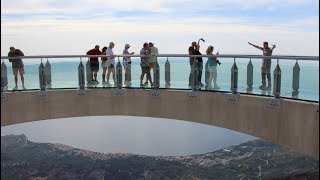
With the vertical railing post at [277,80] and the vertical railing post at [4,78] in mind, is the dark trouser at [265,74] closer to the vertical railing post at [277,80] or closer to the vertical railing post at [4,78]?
the vertical railing post at [277,80]

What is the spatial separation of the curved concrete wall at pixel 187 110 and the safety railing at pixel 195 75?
24 centimetres

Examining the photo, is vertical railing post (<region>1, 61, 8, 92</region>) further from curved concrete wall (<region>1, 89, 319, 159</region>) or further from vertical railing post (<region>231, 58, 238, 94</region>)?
vertical railing post (<region>231, 58, 238, 94</region>)

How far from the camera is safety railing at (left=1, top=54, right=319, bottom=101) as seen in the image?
38.2 feet

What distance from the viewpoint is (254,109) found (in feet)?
43.2

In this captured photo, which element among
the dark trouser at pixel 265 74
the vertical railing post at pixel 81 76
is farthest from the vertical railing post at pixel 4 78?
the dark trouser at pixel 265 74

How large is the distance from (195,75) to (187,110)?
126 centimetres

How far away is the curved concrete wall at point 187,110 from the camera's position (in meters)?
11.9

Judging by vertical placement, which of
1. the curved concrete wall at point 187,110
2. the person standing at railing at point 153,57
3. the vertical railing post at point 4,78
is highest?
the person standing at railing at point 153,57

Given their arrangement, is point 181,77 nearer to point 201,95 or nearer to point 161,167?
point 201,95

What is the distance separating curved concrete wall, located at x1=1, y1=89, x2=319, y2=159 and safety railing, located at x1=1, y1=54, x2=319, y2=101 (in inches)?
9.6

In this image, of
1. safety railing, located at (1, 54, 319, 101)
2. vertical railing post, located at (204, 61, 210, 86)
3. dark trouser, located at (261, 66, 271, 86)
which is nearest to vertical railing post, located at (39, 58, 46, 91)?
safety railing, located at (1, 54, 319, 101)

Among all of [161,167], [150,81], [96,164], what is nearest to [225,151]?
[161,167]

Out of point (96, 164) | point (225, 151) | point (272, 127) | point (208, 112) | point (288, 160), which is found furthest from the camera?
point (225, 151)

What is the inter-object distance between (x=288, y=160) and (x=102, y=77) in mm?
90273
